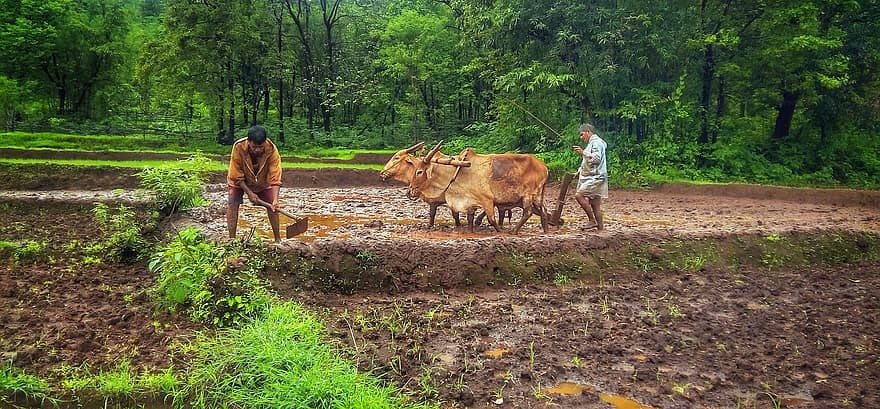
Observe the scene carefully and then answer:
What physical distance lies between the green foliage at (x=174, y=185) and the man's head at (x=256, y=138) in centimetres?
302

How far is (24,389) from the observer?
14.9 feet

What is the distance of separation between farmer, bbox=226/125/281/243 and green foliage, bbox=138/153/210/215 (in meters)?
2.60

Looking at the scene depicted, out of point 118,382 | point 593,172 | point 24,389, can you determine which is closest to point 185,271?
point 118,382

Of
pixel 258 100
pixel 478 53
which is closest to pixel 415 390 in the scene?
pixel 478 53

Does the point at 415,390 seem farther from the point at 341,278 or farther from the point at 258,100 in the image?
the point at 258,100

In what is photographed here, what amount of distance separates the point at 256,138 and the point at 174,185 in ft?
11.1

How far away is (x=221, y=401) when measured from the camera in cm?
474

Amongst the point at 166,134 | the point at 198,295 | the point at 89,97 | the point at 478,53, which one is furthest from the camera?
the point at 89,97

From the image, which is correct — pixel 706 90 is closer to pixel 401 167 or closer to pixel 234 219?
pixel 401 167

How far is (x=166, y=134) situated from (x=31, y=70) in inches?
403

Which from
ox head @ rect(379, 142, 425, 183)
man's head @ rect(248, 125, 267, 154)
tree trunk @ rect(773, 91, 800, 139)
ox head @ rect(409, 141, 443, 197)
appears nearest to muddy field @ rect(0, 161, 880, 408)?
ox head @ rect(409, 141, 443, 197)

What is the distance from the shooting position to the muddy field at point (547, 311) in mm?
5062

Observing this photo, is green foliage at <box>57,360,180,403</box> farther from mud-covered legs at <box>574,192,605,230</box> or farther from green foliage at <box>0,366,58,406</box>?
mud-covered legs at <box>574,192,605,230</box>

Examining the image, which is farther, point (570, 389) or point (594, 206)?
point (594, 206)
